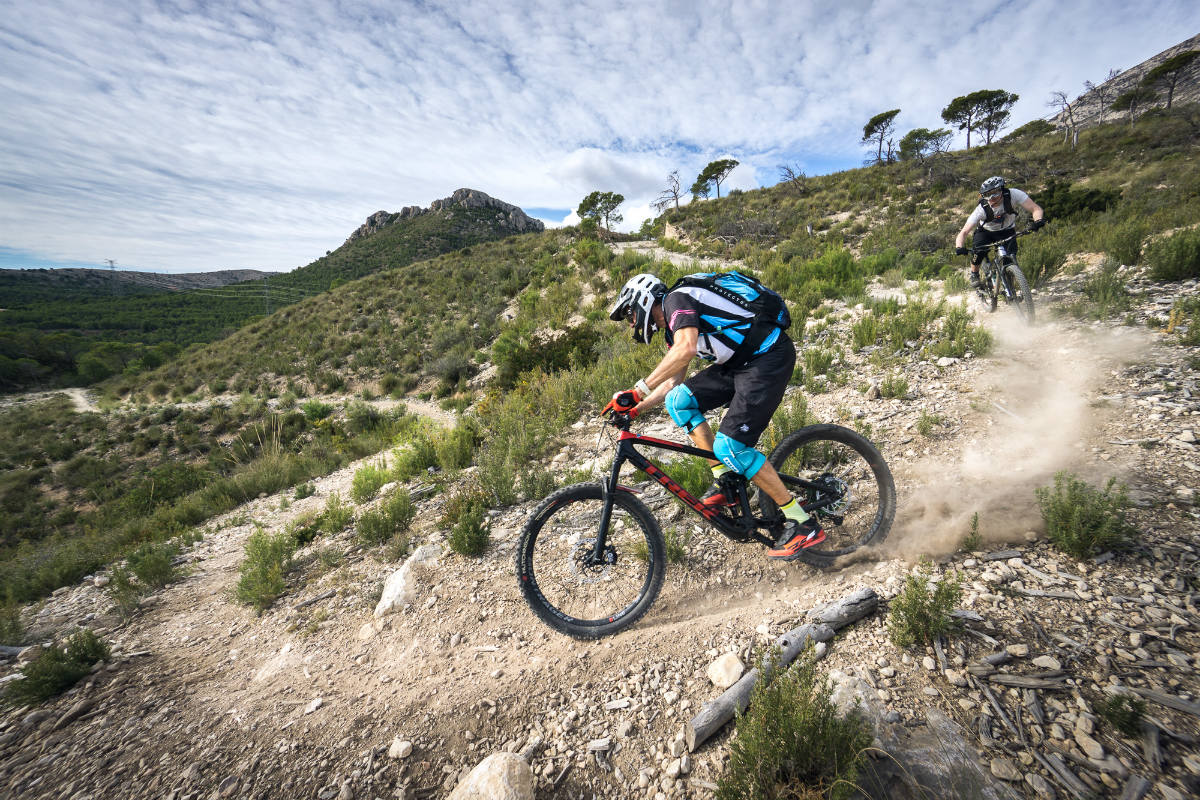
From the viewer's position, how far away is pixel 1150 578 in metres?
2.54

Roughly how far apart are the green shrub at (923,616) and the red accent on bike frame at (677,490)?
129 cm

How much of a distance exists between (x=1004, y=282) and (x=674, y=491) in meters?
8.40

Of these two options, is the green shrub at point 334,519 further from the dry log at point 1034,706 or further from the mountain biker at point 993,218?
the mountain biker at point 993,218

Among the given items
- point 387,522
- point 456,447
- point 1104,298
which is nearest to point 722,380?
point 387,522

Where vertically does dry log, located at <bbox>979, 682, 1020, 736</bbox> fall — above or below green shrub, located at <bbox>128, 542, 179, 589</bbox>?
above

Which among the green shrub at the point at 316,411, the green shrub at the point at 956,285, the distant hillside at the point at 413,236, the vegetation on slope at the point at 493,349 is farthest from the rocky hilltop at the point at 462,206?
the green shrub at the point at 956,285

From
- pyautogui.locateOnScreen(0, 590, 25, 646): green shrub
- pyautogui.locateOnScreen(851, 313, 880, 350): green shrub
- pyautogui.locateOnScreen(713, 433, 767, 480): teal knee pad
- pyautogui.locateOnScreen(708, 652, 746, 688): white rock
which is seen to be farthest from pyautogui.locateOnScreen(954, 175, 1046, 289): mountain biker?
pyautogui.locateOnScreen(0, 590, 25, 646): green shrub

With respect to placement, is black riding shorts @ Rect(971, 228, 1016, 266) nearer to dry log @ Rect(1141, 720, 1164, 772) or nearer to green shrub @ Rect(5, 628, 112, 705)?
dry log @ Rect(1141, 720, 1164, 772)

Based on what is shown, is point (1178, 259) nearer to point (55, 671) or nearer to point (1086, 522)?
point (1086, 522)

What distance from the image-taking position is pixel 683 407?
3.27 m

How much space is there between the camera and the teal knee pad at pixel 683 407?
3260mm

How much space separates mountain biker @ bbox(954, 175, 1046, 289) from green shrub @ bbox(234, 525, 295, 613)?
11.4 meters

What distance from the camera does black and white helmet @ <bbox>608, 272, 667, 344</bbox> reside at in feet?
10.2

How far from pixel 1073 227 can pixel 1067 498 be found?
42.5 feet
